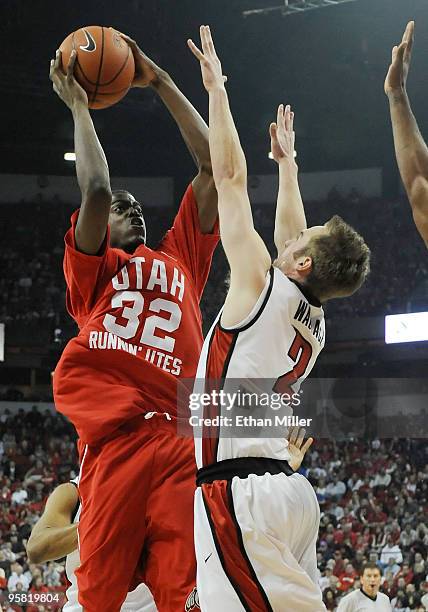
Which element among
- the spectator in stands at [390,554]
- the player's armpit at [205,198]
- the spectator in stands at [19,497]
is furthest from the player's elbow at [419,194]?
the spectator in stands at [19,497]

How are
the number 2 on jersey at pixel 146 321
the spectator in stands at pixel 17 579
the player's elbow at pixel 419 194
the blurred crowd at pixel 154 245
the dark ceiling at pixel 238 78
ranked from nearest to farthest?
the player's elbow at pixel 419 194, the number 2 on jersey at pixel 146 321, the spectator in stands at pixel 17 579, the dark ceiling at pixel 238 78, the blurred crowd at pixel 154 245

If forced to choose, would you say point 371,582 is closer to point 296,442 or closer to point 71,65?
point 296,442

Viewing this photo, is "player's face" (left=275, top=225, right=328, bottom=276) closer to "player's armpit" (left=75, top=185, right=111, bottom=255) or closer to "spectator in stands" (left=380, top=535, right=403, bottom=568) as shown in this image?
"player's armpit" (left=75, top=185, right=111, bottom=255)

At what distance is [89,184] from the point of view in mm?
3713

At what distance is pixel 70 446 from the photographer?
20734 millimetres

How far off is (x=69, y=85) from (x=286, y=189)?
1.07m

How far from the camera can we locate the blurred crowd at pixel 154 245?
22203 millimetres

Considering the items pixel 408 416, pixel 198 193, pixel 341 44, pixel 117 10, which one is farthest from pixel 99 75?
pixel 408 416

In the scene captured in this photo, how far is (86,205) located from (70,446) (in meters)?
17.6

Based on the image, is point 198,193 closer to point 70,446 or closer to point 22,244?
point 70,446

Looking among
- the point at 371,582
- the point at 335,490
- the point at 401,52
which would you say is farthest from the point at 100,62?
the point at 335,490

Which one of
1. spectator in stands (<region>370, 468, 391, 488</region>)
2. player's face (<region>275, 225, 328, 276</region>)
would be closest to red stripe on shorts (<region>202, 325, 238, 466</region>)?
player's face (<region>275, 225, 328, 276</region>)

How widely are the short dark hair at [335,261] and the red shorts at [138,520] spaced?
0.88 meters

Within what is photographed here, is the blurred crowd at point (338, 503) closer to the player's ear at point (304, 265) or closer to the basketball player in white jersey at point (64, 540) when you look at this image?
the basketball player in white jersey at point (64, 540)
